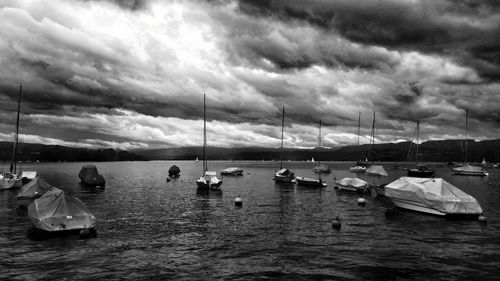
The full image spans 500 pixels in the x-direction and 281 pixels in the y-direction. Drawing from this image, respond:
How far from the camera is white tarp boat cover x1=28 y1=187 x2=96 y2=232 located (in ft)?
94.5

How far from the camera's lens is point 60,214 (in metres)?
29.0

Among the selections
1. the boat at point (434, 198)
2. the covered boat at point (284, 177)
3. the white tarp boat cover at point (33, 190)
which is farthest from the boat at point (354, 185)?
the white tarp boat cover at point (33, 190)

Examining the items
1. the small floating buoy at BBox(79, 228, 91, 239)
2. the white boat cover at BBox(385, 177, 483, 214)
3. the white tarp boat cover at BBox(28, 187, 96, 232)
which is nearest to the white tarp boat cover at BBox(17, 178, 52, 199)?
the white tarp boat cover at BBox(28, 187, 96, 232)

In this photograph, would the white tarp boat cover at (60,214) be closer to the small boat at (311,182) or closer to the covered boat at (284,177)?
the small boat at (311,182)

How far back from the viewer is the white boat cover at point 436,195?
39.7 metres

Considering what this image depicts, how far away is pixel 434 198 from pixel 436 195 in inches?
20.0

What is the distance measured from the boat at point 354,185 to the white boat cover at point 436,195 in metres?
23.7

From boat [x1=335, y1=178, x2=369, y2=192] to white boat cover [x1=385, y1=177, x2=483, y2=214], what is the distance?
23692 mm

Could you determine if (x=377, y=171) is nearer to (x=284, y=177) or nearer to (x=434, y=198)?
(x=284, y=177)

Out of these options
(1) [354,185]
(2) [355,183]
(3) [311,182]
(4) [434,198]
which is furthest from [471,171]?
(4) [434,198]

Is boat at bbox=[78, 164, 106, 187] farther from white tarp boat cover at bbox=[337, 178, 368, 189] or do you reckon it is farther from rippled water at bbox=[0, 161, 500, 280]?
white tarp boat cover at bbox=[337, 178, 368, 189]

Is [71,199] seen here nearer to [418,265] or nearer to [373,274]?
[373,274]

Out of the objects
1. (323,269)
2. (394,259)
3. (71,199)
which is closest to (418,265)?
(394,259)

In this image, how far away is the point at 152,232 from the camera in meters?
33.2
